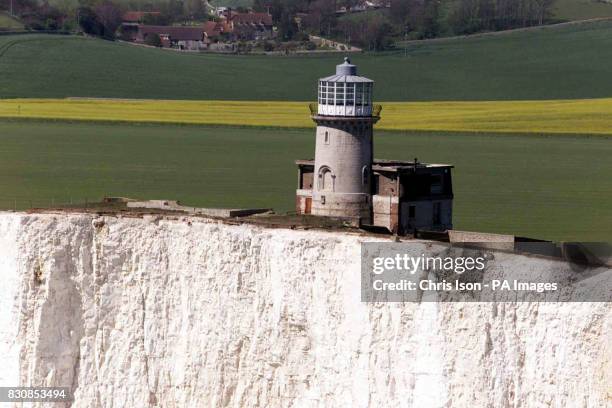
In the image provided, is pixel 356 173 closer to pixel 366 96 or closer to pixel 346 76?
pixel 366 96

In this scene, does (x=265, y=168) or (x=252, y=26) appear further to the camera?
(x=252, y=26)

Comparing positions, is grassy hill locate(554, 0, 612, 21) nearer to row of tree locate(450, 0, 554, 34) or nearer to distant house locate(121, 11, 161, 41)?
row of tree locate(450, 0, 554, 34)

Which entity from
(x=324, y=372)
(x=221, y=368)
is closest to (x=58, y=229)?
(x=221, y=368)

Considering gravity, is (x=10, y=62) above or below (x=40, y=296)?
above

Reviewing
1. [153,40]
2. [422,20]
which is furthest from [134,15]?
[422,20]

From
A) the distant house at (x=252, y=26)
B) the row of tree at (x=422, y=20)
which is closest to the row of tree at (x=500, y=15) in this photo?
the row of tree at (x=422, y=20)

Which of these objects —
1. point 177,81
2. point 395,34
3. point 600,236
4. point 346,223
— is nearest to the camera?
point 346,223

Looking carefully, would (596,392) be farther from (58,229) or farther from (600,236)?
(600,236)
